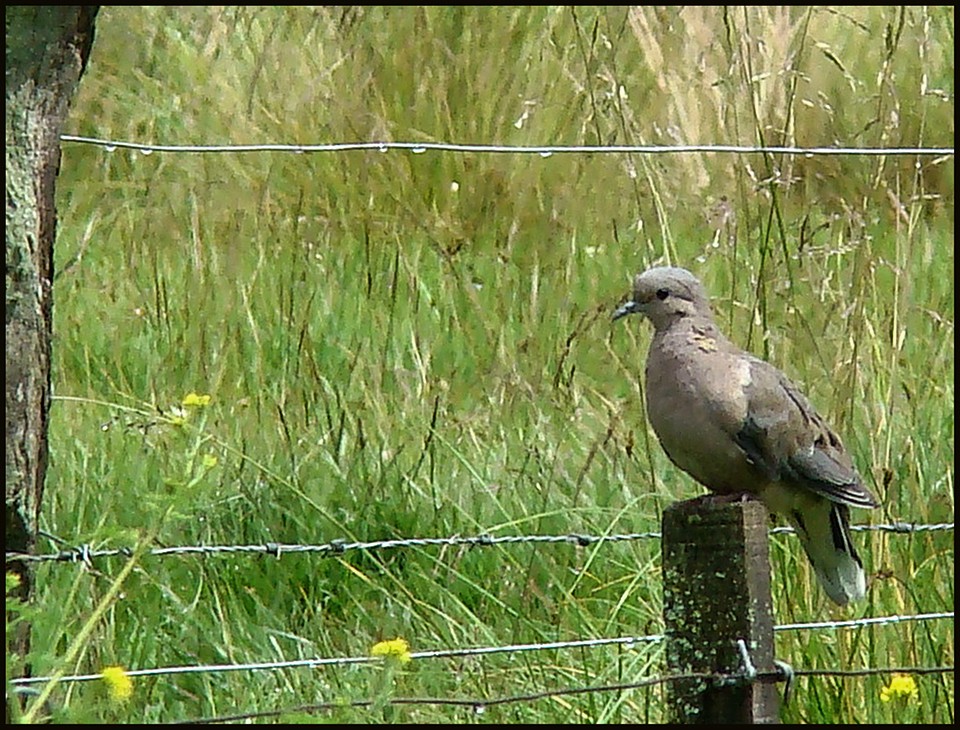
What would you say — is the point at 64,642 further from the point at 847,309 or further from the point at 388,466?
the point at 847,309

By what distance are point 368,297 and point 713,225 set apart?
1098 mm

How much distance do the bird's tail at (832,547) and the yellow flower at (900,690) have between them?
0.54 feet

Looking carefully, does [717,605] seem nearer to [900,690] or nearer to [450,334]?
[900,690]

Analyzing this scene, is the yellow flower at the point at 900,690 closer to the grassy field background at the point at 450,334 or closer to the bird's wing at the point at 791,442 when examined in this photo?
the grassy field background at the point at 450,334

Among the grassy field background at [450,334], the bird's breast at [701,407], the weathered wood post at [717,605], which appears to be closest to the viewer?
the weathered wood post at [717,605]

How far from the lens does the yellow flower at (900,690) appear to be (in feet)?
9.17

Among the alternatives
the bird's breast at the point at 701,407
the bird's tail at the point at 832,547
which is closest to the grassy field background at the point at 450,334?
the bird's tail at the point at 832,547

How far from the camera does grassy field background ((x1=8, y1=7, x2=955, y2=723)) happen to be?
11.0 feet

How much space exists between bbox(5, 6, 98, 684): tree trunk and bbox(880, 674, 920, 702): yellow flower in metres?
1.36

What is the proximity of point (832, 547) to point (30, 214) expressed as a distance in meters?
1.43

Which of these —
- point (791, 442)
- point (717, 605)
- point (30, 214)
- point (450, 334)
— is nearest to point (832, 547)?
point (791, 442)

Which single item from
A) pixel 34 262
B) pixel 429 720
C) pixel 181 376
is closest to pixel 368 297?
pixel 181 376

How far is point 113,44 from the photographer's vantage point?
7.13 meters

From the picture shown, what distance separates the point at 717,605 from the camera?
7.43ft
